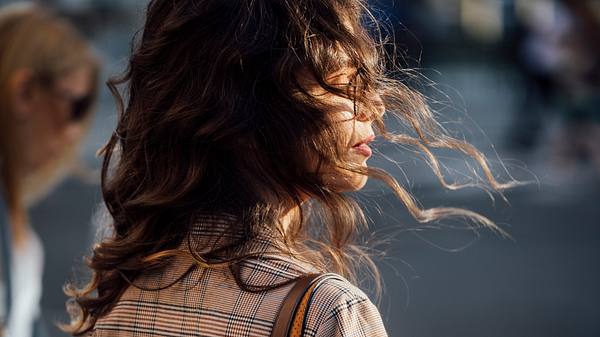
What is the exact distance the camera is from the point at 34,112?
10.9 feet

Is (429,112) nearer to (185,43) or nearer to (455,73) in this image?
(185,43)

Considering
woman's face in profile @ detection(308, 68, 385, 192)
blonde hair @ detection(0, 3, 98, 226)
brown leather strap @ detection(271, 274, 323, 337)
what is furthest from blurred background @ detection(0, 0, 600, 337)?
brown leather strap @ detection(271, 274, 323, 337)

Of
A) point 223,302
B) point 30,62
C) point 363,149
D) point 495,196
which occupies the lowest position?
point 495,196

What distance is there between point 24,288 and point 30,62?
28.8 inches

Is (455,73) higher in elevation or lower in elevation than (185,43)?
lower

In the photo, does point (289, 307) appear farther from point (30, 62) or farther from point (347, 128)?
point (30, 62)

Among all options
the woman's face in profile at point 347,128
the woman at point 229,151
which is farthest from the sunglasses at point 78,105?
the woman's face in profile at point 347,128

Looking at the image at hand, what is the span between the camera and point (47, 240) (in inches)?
305

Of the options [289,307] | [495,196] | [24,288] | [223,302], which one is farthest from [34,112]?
[495,196]

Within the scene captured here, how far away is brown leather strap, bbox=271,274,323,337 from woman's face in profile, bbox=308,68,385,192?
0.81ft

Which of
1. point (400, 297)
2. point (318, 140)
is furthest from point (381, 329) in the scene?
point (400, 297)

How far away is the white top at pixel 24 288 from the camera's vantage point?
2.98m

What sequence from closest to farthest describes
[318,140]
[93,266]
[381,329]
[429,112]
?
→ [381,329], [318,140], [93,266], [429,112]

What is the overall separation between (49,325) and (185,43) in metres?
4.28
